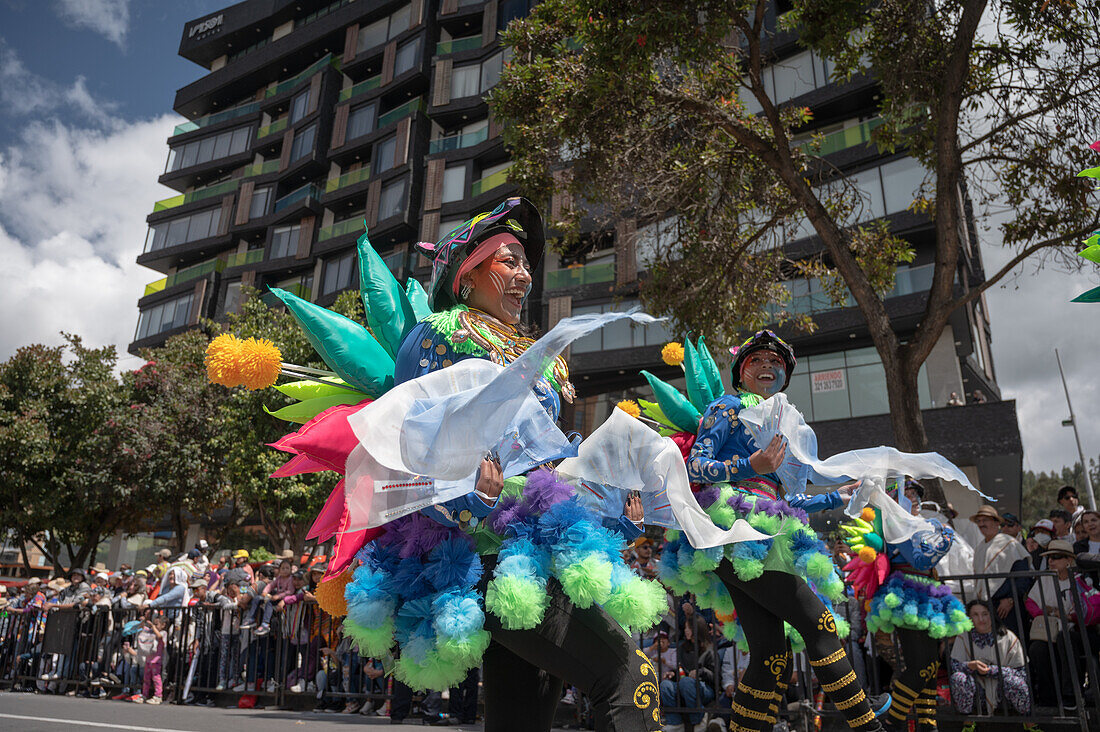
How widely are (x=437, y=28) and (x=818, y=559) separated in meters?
38.1

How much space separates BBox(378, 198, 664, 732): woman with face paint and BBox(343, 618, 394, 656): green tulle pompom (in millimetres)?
275

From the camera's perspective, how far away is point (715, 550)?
3721 millimetres

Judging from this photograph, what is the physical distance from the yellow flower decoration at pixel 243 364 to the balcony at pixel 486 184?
28755mm

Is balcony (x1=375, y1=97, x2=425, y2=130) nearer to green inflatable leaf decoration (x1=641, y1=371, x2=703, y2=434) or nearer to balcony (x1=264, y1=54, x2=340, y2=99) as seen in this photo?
balcony (x1=264, y1=54, x2=340, y2=99)

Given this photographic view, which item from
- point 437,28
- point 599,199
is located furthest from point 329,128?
point 599,199

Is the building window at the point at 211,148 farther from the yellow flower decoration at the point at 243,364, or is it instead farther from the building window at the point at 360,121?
the yellow flower decoration at the point at 243,364

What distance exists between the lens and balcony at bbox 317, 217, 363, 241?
3672 centimetres

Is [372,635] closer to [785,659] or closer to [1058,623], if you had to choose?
[785,659]

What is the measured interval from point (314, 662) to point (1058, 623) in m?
7.49

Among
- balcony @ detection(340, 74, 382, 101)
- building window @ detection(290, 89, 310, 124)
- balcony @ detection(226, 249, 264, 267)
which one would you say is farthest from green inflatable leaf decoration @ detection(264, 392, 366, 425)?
building window @ detection(290, 89, 310, 124)

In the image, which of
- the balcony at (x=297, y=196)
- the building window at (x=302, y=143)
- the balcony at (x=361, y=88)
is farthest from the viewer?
the building window at (x=302, y=143)

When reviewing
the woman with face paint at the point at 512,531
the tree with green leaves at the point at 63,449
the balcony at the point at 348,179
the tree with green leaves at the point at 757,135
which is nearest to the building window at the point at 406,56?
the balcony at the point at 348,179

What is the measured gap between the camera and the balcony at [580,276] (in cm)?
2661

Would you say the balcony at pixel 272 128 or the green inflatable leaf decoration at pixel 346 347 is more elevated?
the balcony at pixel 272 128
